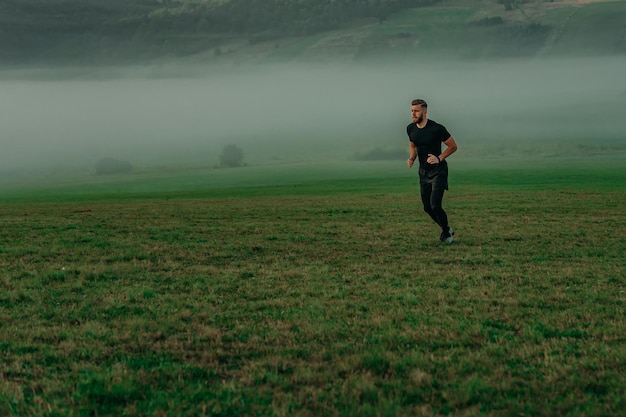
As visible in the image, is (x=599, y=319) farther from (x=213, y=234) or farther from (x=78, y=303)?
(x=213, y=234)

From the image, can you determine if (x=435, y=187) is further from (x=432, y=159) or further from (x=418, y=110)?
(x=418, y=110)

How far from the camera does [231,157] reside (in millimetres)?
186875

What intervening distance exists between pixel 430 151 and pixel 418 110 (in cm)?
137

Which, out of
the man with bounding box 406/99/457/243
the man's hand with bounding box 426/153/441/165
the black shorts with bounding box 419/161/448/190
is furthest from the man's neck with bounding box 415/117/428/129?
the black shorts with bounding box 419/161/448/190

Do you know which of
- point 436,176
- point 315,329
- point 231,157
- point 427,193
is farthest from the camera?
point 231,157

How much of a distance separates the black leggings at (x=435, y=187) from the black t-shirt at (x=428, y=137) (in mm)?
511

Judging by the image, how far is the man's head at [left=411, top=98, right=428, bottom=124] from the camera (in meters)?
16.2

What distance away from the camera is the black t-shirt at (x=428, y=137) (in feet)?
54.2

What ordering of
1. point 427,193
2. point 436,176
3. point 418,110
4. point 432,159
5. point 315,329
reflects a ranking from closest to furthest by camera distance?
point 315,329 → point 418,110 → point 432,159 → point 436,176 → point 427,193

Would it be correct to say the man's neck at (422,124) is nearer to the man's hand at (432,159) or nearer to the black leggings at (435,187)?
the man's hand at (432,159)

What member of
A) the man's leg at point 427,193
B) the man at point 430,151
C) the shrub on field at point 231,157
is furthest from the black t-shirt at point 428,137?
the shrub on field at point 231,157

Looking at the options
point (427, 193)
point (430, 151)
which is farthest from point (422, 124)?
point (427, 193)

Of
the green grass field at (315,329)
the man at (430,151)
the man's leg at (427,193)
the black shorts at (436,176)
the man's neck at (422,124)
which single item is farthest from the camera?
the man's leg at (427,193)

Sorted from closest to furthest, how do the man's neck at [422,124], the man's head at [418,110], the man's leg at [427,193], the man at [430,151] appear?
the man's head at [418,110], the man at [430,151], the man's neck at [422,124], the man's leg at [427,193]
